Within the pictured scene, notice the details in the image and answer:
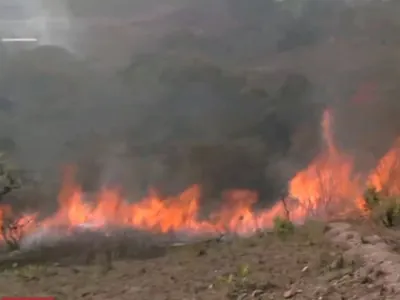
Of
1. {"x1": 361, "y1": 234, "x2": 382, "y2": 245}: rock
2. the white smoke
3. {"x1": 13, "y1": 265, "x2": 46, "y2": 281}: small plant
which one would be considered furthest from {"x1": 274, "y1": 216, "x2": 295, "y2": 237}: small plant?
the white smoke

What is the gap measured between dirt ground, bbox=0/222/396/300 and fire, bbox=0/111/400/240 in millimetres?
100

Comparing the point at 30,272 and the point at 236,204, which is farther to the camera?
the point at 236,204

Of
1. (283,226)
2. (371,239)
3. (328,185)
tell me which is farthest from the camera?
(328,185)

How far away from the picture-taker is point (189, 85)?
2.06 meters

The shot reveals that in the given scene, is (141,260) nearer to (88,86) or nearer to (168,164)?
(168,164)

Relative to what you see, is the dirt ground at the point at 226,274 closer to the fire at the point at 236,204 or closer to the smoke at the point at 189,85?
the fire at the point at 236,204

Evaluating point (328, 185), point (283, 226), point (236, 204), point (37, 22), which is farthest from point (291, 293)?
point (37, 22)

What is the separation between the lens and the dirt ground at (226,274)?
166 cm

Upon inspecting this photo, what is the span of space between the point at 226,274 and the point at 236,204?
1.22ft

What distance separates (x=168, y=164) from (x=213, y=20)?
53 centimetres

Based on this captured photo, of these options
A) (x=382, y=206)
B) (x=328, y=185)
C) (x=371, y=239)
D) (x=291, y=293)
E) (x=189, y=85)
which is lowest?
(x=291, y=293)

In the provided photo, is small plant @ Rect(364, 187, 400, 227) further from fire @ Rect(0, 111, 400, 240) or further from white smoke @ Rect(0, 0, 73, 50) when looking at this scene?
white smoke @ Rect(0, 0, 73, 50)

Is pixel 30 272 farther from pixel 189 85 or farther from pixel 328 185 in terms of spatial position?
pixel 328 185

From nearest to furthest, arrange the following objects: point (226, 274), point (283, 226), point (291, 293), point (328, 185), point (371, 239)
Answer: point (291, 293) < point (226, 274) < point (371, 239) < point (283, 226) < point (328, 185)
